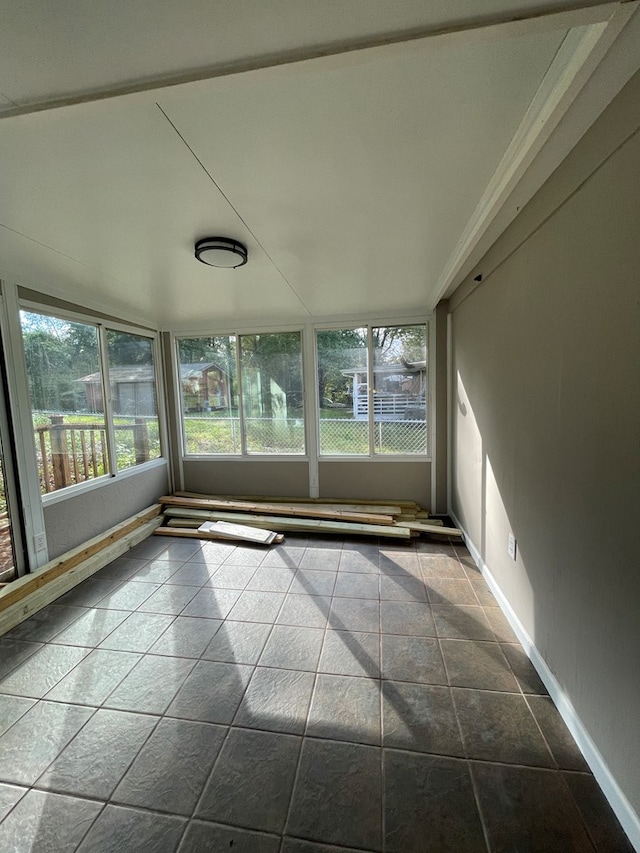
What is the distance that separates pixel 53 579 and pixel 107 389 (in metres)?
1.71

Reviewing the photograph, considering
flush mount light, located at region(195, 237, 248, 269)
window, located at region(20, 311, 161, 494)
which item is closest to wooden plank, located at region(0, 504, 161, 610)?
window, located at region(20, 311, 161, 494)

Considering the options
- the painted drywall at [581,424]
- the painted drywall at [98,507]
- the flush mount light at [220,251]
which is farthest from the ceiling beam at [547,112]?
the painted drywall at [98,507]

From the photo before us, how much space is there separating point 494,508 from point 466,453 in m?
0.76

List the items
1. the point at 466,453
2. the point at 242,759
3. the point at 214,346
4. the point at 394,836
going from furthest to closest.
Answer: the point at 214,346
the point at 466,453
the point at 242,759
the point at 394,836

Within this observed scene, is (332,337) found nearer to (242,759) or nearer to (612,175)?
(612,175)

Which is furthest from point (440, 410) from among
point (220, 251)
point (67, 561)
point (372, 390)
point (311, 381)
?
point (67, 561)

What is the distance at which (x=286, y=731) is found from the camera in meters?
1.43

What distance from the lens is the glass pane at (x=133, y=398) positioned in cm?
347

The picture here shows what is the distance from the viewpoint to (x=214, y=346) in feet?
13.8

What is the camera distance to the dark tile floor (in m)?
1.11

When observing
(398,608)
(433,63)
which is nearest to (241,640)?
(398,608)

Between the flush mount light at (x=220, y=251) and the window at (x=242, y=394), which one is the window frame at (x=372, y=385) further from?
the flush mount light at (x=220, y=251)

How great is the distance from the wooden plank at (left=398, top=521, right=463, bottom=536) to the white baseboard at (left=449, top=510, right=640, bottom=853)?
3.52 ft

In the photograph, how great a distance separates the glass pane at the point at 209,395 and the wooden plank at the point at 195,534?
1056mm
